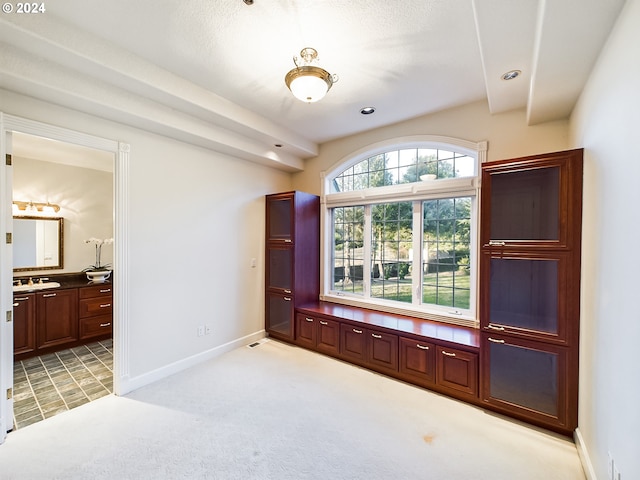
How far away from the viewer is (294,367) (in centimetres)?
330

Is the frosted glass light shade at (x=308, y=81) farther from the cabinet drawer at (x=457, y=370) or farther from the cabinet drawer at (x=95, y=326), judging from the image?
the cabinet drawer at (x=95, y=326)

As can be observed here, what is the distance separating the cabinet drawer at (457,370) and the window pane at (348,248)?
160 centimetres

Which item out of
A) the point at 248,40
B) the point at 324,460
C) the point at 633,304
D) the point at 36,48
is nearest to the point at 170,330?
the point at 324,460

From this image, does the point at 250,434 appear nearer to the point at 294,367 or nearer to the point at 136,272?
the point at 294,367

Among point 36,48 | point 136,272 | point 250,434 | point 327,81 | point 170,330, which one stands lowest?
point 250,434


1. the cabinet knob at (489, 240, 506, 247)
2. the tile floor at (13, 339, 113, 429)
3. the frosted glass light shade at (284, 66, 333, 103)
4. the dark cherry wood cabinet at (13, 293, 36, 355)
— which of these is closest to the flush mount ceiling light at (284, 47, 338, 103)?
the frosted glass light shade at (284, 66, 333, 103)

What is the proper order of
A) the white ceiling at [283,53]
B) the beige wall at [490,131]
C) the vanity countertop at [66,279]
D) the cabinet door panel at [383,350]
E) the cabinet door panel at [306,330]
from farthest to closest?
the vanity countertop at [66,279] → the cabinet door panel at [306,330] → the cabinet door panel at [383,350] → the beige wall at [490,131] → the white ceiling at [283,53]

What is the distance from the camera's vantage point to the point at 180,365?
10.7ft

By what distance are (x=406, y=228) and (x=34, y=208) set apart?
5496 mm

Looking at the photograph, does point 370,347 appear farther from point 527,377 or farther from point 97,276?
point 97,276

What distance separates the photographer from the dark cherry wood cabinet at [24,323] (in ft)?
11.3

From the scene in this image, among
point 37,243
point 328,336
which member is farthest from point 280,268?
point 37,243

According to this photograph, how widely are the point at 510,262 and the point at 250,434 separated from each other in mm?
2605

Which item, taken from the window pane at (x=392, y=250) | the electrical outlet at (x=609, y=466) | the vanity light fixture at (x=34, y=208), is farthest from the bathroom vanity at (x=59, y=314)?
the electrical outlet at (x=609, y=466)
